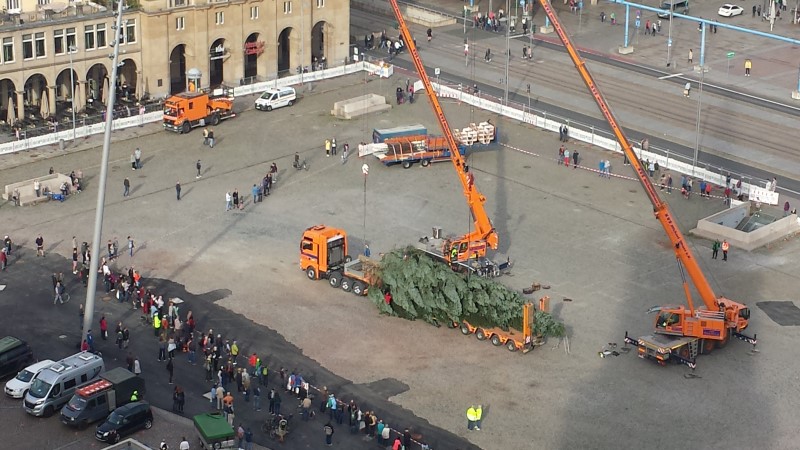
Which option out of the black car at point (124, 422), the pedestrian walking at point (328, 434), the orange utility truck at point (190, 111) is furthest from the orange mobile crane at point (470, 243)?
the orange utility truck at point (190, 111)

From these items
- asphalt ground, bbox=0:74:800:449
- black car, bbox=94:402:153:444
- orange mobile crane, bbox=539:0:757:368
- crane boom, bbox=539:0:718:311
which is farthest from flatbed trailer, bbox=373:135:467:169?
black car, bbox=94:402:153:444

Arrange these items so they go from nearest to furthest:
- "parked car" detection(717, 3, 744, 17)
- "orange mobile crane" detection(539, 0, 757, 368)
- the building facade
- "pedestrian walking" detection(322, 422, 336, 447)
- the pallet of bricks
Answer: "pedestrian walking" detection(322, 422, 336, 447) < "orange mobile crane" detection(539, 0, 757, 368) < the pallet of bricks < the building facade < "parked car" detection(717, 3, 744, 17)

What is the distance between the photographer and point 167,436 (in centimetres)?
6569

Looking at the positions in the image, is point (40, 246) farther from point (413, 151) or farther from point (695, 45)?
point (695, 45)

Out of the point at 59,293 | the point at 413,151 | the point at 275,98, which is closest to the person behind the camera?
the point at 59,293

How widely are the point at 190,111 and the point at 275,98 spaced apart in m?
8.04

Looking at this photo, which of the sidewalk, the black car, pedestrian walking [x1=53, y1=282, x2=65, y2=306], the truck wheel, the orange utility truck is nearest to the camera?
the black car

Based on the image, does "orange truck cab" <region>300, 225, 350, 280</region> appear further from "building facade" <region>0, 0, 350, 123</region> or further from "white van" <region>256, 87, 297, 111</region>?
"white van" <region>256, 87, 297, 111</region>

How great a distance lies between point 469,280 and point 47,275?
22803 millimetres

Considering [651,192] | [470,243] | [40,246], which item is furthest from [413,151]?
[651,192]

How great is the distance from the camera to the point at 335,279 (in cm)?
8231

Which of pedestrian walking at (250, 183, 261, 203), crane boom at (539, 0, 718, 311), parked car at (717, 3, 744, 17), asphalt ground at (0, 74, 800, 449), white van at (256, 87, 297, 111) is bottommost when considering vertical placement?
asphalt ground at (0, 74, 800, 449)

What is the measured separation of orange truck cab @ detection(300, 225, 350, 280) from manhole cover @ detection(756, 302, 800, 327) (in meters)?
21.6

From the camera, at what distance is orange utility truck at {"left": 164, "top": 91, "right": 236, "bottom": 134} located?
106500mm
